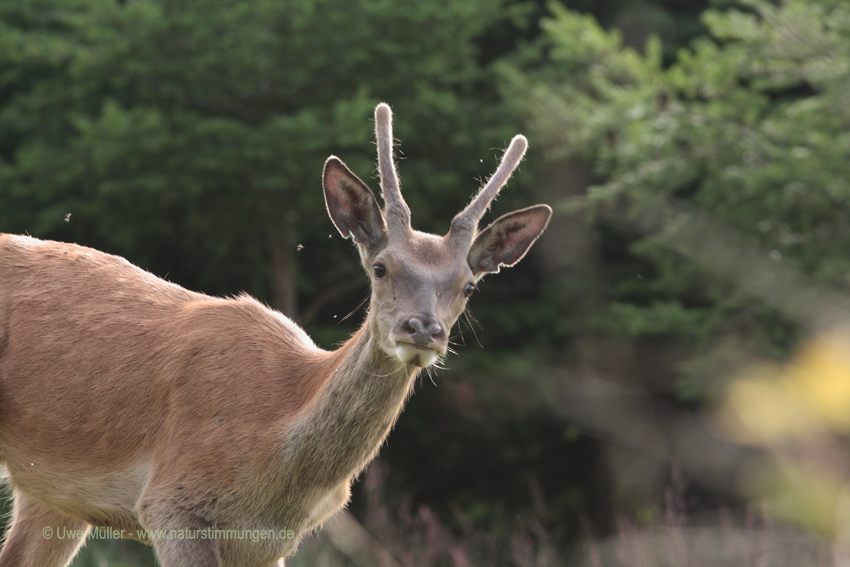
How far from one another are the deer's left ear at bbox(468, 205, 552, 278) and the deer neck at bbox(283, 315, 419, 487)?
0.61m

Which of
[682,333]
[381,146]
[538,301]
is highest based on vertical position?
[381,146]

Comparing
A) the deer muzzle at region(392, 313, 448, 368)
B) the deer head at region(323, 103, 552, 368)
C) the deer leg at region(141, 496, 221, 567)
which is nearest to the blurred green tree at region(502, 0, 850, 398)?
the deer head at region(323, 103, 552, 368)

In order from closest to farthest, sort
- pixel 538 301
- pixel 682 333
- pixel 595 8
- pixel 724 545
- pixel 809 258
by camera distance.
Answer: pixel 724 545 < pixel 809 258 < pixel 682 333 < pixel 538 301 < pixel 595 8

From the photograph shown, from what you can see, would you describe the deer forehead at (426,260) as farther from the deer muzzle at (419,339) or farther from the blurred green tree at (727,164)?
the blurred green tree at (727,164)

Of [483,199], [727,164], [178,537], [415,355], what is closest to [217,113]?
[727,164]

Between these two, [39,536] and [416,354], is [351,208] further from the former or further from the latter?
[39,536]

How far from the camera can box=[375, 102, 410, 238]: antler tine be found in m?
3.91

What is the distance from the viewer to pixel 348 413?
3859mm

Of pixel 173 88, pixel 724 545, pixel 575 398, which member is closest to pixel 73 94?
pixel 173 88

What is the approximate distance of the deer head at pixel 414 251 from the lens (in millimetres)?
3520

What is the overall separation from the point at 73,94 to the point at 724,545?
8.04m

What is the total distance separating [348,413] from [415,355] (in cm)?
53

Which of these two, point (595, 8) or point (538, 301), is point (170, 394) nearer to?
point (538, 301)

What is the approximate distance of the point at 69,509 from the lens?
4148 millimetres
